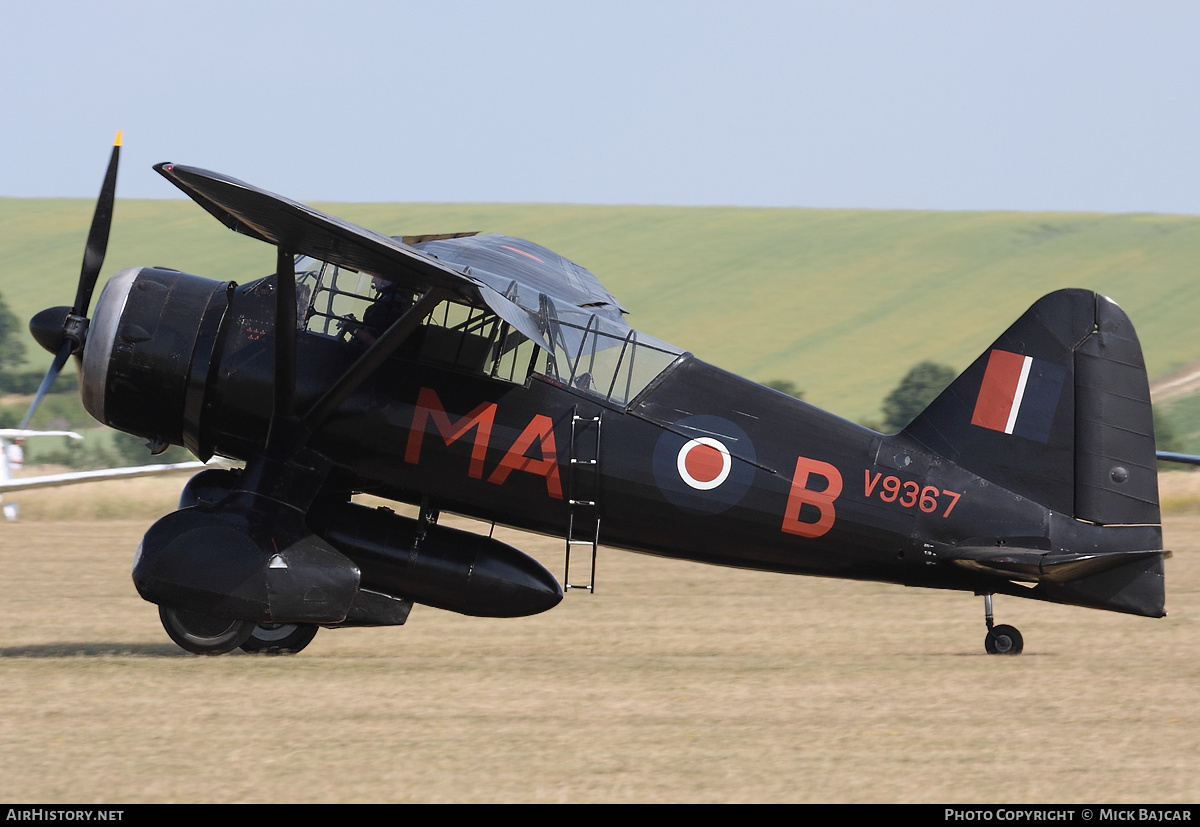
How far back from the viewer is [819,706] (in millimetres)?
7930

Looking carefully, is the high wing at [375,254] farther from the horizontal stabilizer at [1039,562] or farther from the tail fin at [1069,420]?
the horizontal stabilizer at [1039,562]

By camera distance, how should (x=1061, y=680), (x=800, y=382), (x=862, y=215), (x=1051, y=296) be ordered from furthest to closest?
(x=862, y=215), (x=800, y=382), (x=1051, y=296), (x=1061, y=680)

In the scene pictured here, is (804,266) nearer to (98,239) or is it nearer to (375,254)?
(98,239)

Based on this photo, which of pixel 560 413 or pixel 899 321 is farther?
pixel 899 321

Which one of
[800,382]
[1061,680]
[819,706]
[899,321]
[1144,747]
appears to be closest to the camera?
[1144,747]

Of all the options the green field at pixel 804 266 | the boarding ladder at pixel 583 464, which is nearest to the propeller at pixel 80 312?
the boarding ladder at pixel 583 464

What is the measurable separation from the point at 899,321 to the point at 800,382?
25.2 ft

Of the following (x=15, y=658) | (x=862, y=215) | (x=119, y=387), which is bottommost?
(x=15, y=658)

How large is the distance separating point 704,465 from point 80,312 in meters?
4.81

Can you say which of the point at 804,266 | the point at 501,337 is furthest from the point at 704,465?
the point at 804,266

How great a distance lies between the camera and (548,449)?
9.34m

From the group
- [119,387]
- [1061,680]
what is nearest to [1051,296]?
[1061,680]

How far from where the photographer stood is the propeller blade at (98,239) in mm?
9938
